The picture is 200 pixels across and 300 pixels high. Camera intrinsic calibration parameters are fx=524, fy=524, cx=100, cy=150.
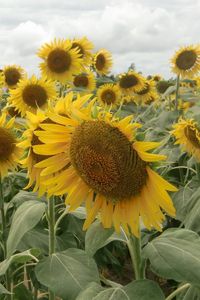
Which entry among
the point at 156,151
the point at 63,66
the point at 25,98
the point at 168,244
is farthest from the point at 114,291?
the point at 63,66

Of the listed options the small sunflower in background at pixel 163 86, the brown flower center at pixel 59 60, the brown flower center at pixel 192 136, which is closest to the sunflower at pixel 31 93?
the brown flower center at pixel 59 60

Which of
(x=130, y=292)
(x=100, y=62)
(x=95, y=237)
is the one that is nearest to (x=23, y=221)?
(x=95, y=237)

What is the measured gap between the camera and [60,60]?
537 cm

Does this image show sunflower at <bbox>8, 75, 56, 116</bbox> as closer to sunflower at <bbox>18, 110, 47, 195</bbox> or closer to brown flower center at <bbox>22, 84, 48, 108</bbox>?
brown flower center at <bbox>22, 84, 48, 108</bbox>

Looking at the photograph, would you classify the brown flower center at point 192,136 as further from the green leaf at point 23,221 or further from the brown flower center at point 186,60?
the brown flower center at point 186,60

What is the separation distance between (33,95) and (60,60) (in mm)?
1036

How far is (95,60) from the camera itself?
7312mm

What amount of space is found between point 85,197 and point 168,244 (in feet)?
0.98

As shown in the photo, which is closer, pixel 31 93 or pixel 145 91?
pixel 31 93

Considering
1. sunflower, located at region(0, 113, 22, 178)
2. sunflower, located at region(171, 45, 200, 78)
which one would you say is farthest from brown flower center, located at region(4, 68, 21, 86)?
sunflower, located at region(0, 113, 22, 178)

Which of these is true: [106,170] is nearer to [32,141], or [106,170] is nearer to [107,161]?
[107,161]

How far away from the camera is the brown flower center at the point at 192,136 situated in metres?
2.96

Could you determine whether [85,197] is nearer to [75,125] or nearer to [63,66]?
[75,125]

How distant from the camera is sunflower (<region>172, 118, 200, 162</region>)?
116 inches
